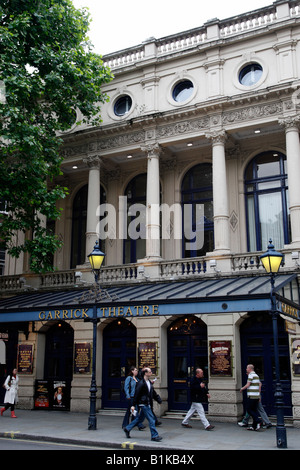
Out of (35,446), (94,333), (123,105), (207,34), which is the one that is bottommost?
(35,446)

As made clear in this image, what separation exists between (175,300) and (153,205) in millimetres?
7000

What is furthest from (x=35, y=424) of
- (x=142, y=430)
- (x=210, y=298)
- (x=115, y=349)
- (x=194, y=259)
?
(x=194, y=259)

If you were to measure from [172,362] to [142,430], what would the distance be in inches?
198

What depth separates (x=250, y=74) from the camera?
21.3 meters

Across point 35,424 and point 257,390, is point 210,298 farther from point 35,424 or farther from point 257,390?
point 35,424

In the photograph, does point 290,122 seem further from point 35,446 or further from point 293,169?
point 35,446

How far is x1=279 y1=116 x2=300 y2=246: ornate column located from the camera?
18250 mm

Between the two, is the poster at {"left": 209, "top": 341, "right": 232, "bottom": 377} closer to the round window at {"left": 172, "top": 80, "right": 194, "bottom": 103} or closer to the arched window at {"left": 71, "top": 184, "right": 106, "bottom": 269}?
Answer: the arched window at {"left": 71, "top": 184, "right": 106, "bottom": 269}

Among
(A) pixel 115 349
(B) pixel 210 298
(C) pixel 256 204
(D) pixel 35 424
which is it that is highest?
(C) pixel 256 204

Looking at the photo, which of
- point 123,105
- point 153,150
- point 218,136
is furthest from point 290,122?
point 123,105

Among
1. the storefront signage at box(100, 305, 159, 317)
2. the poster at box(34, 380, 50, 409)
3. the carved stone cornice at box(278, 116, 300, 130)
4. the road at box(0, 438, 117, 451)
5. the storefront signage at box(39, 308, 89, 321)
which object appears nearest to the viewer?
the road at box(0, 438, 117, 451)

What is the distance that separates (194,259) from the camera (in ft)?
65.3

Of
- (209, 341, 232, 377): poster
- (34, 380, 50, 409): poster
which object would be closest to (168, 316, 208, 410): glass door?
(209, 341, 232, 377): poster

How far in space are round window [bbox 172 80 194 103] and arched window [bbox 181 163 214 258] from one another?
3201 millimetres
